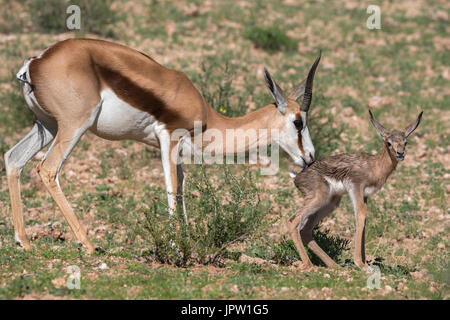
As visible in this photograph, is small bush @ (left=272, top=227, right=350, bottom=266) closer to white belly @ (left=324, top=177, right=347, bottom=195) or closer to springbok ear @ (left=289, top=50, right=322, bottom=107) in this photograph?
white belly @ (left=324, top=177, right=347, bottom=195)

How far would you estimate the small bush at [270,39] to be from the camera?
1415 cm

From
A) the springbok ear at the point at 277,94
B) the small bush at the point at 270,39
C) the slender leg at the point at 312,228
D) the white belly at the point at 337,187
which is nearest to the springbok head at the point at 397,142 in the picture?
the white belly at the point at 337,187

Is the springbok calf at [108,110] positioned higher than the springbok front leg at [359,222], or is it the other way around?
the springbok calf at [108,110]

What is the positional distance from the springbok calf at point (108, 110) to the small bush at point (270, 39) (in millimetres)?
6475

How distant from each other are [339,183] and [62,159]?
9.55ft

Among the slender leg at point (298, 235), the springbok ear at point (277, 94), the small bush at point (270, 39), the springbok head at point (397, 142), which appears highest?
the small bush at point (270, 39)

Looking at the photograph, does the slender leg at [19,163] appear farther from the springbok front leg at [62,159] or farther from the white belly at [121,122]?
the white belly at [121,122]

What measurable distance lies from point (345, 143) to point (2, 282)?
21.6ft

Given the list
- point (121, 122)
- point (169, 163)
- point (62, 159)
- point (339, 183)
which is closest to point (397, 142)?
point (339, 183)

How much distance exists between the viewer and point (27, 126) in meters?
10.9

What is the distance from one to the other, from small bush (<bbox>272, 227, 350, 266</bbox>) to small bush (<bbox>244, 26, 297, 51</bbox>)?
723cm

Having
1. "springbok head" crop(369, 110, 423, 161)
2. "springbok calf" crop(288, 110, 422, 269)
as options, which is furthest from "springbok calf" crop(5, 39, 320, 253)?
"springbok head" crop(369, 110, 423, 161)
